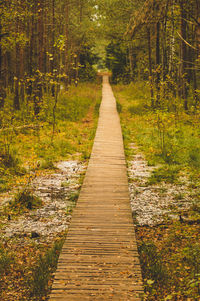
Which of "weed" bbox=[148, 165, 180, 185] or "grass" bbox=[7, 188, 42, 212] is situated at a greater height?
"weed" bbox=[148, 165, 180, 185]

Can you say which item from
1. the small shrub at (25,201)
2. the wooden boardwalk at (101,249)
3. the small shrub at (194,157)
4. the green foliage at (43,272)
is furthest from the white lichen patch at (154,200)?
the small shrub at (25,201)

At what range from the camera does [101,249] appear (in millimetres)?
4547

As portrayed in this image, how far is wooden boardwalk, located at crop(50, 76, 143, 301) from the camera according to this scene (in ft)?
12.0

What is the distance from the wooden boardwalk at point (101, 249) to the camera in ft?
12.0

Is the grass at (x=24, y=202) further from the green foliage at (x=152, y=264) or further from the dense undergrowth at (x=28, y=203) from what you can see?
the green foliage at (x=152, y=264)

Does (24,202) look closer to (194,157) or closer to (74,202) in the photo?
(74,202)

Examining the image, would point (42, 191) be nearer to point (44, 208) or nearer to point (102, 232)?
point (44, 208)

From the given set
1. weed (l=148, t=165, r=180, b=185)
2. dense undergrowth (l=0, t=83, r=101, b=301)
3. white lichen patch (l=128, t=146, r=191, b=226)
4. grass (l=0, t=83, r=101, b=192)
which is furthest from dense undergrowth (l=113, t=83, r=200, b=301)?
grass (l=0, t=83, r=101, b=192)

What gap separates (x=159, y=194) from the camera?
723 centimetres

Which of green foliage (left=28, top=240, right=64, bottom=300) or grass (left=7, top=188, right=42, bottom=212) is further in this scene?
grass (left=7, top=188, right=42, bottom=212)

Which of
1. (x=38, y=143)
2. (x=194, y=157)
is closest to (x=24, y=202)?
(x=38, y=143)

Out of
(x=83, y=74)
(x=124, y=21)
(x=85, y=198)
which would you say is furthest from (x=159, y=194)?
(x=83, y=74)

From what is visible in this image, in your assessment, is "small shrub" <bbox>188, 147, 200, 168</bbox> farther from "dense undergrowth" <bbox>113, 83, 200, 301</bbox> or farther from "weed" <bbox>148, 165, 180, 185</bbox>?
"weed" <bbox>148, 165, 180, 185</bbox>

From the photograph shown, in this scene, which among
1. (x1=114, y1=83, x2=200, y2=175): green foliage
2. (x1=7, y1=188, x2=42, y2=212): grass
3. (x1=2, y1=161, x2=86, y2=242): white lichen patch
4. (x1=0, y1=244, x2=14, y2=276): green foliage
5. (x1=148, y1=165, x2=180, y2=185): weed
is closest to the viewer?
(x1=0, y1=244, x2=14, y2=276): green foliage
